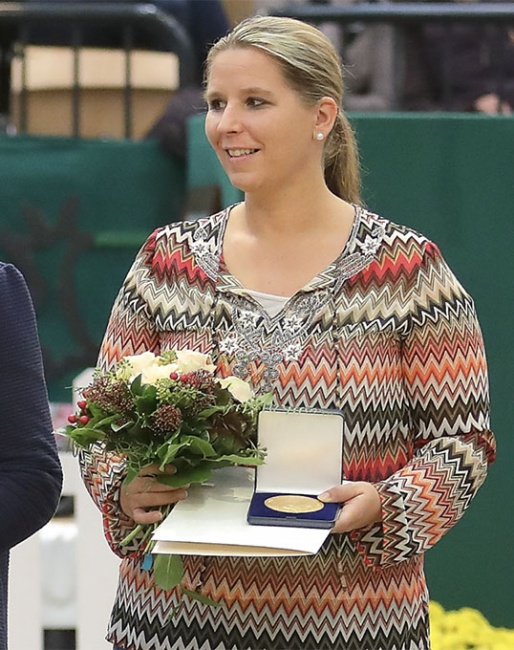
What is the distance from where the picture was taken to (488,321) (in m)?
4.73

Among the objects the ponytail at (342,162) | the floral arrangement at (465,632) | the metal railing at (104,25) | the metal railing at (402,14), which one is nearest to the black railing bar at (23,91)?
the metal railing at (104,25)

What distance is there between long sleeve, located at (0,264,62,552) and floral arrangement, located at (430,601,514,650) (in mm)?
2415

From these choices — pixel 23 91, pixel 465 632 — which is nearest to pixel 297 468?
pixel 465 632

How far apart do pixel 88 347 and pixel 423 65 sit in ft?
5.90

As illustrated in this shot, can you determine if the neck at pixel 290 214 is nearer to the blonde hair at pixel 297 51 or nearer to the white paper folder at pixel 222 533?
the blonde hair at pixel 297 51

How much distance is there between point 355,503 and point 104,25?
4088 millimetres

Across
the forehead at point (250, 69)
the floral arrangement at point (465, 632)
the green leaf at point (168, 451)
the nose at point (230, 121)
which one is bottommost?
the floral arrangement at point (465, 632)

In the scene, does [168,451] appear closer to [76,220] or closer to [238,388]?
[238,388]

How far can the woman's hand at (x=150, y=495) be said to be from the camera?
2.66 m

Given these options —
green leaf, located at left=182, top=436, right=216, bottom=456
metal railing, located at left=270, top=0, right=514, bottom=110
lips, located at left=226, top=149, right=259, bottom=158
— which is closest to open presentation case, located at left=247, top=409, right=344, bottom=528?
green leaf, located at left=182, top=436, right=216, bottom=456

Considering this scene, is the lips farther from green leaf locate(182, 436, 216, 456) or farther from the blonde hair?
green leaf locate(182, 436, 216, 456)

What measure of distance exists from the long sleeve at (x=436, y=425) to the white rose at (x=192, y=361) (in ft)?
1.27

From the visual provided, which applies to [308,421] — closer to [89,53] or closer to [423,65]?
[423,65]

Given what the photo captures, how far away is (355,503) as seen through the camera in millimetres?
2705
